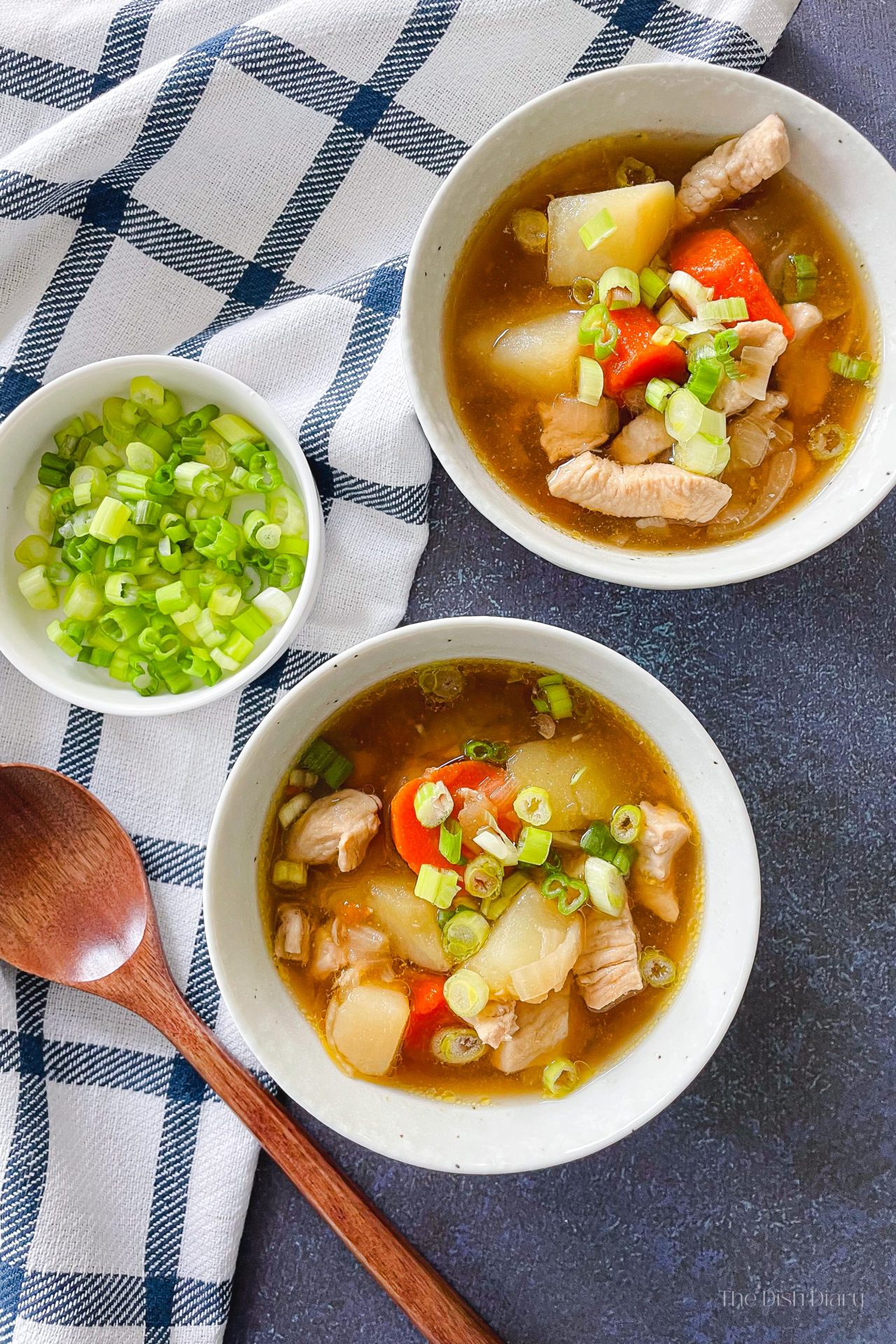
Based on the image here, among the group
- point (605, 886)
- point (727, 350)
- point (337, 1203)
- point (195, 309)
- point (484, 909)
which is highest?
point (727, 350)

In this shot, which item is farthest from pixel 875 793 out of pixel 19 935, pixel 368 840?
pixel 19 935

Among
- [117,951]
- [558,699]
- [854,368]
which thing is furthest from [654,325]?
[117,951]

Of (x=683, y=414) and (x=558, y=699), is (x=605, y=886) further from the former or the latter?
(x=683, y=414)

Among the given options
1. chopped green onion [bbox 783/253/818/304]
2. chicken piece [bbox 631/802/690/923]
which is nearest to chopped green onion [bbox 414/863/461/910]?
chicken piece [bbox 631/802/690/923]

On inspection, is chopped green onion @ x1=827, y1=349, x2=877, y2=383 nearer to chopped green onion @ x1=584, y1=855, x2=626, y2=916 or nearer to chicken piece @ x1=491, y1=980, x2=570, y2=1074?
chopped green onion @ x1=584, y1=855, x2=626, y2=916

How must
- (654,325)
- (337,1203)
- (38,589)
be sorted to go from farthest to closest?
(38,589) → (337,1203) → (654,325)

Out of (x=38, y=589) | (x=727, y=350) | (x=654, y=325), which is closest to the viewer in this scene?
(x=727, y=350)

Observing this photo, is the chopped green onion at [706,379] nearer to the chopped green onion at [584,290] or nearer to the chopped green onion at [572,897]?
the chopped green onion at [584,290]

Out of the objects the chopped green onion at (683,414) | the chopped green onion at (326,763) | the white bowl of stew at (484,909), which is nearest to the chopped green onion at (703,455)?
the chopped green onion at (683,414)
